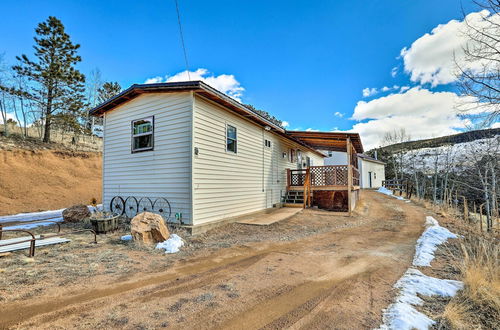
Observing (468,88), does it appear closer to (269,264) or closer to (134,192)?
(269,264)

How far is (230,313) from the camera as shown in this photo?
2641mm

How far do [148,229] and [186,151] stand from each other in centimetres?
233

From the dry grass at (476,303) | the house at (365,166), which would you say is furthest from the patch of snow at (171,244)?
the house at (365,166)

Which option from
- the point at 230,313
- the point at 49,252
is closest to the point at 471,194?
the point at 230,313

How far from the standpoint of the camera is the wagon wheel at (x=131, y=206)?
7.99 metres

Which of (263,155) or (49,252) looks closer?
(49,252)

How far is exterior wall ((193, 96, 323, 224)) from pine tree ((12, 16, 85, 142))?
55.6 ft

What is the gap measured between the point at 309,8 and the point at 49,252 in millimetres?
12405

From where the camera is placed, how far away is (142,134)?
7.86 meters

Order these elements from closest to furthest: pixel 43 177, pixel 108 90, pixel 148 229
→ pixel 148 229 < pixel 43 177 < pixel 108 90

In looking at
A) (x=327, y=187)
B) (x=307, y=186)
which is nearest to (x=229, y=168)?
(x=307, y=186)

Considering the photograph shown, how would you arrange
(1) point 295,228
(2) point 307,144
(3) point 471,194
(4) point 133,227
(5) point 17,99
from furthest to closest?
(5) point 17,99
(3) point 471,194
(2) point 307,144
(1) point 295,228
(4) point 133,227

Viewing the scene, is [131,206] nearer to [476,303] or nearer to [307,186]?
[307,186]

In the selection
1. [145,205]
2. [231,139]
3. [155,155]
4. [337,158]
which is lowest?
[145,205]
